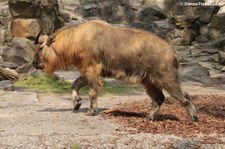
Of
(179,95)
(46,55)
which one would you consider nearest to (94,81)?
(46,55)

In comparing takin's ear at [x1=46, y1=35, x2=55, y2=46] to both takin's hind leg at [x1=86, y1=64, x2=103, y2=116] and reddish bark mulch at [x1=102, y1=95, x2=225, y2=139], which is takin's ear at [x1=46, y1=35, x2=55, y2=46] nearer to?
takin's hind leg at [x1=86, y1=64, x2=103, y2=116]

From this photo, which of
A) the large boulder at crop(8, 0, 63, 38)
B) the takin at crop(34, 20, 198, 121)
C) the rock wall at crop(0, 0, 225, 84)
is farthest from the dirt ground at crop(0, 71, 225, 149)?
the large boulder at crop(8, 0, 63, 38)

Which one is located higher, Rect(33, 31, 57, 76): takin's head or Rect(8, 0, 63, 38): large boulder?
Rect(33, 31, 57, 76): takin's head

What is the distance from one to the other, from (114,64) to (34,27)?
705 inches

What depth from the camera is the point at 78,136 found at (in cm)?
708

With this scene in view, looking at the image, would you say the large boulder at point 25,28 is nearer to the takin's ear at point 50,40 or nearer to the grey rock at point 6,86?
the grey rock at point 6,86

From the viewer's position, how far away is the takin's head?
395 inches

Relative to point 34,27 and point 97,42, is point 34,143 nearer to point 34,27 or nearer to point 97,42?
point 97,42

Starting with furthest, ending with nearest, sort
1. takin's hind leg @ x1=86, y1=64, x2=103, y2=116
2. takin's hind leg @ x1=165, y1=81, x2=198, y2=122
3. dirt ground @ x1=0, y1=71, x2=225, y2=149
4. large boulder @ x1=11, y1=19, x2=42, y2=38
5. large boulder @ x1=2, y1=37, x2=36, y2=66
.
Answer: large boulder @ x1=11, y1=19, x2=42, y2=38 → large boulder @ x1=2, y1=37, x2=36, y2=66 → takin's hind leg @ x1=86, y1=64, x2=103, y2=116 → takin's hind leg @ x1=165, y1=81, x2=198, y2=122 → dirt ground @ x1=0, y1=71, x2=225, y2=149

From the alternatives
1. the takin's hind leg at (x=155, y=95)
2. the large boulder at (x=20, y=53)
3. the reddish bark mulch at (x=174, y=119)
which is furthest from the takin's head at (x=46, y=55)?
the large boulder at (x=20, y=53)

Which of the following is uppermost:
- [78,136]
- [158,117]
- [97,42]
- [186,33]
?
[97,42]

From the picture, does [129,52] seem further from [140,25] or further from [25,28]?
[140,25]

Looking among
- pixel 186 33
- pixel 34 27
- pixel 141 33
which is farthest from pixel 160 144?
pixel 186 33

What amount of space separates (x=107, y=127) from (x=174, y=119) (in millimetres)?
1685
